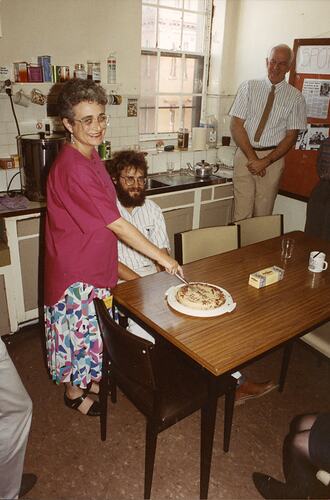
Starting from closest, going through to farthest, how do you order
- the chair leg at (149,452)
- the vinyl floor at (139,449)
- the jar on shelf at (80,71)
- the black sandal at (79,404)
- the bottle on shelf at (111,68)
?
the chair leg at (149,452)
the vinyl floor at (139,449)
the black sandal at (79,404)
the jar on shelf at (80,71)
the bottle on shelf at (111,68)

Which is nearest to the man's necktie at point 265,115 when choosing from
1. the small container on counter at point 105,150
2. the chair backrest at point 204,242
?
the small container on counter at point 105,150

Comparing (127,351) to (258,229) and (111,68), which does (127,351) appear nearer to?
(258,229)

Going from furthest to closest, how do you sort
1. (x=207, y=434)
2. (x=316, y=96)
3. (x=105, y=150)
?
(x=316, y=96) → (x=105, y=150) → (x=207, y=434)

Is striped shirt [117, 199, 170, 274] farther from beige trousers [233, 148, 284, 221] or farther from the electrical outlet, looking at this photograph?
beige trousers [233, 148, 284, 221]

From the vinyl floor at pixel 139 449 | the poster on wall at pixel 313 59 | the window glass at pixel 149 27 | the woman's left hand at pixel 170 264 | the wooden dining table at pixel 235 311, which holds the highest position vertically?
the window glass at pixel 149 27

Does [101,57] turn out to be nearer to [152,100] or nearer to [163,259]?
[152,100]

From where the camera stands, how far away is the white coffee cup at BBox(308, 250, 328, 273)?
2.10 m

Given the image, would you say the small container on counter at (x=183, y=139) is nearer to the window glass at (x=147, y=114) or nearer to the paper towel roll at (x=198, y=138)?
the paper towel roll at (x=198, y=138)

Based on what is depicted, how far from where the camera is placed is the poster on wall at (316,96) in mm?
3595

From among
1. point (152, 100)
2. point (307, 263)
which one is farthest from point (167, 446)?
point (152, 100)

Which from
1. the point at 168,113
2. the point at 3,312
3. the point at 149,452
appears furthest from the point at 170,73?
the point at 149,452

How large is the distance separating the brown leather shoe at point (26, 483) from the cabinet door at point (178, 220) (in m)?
2.25

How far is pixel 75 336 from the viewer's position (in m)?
2.02

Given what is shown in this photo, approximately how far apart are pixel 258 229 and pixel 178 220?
104cm
